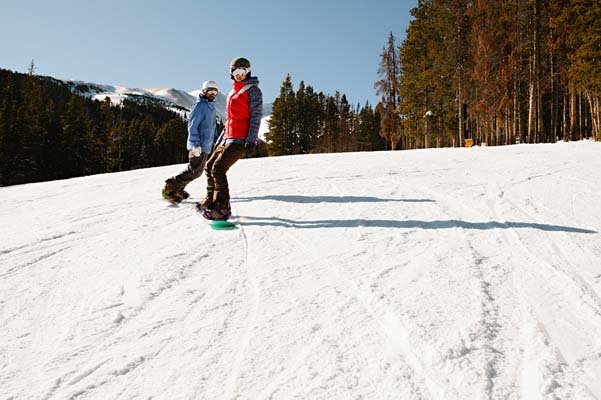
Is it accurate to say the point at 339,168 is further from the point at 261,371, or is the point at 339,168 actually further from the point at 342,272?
the point at 261,371

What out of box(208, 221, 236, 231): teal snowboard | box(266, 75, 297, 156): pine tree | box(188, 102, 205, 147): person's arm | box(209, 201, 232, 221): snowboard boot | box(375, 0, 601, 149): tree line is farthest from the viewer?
box(266, 75, 297, 156): pine tree

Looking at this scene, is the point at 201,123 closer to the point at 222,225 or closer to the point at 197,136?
the point at 197,136

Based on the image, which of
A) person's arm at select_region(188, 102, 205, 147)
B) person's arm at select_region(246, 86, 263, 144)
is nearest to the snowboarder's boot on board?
person's arm at select_region(246, 86, 263, 144)

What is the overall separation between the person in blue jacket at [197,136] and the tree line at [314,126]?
43991 mm

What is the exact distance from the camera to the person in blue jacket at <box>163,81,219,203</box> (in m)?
5.82

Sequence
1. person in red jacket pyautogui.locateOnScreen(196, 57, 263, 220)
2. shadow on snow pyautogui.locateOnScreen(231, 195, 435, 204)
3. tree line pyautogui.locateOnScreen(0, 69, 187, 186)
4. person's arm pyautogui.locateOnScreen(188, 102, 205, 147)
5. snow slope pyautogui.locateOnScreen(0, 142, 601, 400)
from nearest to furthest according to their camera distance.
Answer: snow slope pyautogui.locateOnScreen(0, 142, 601, 400)
person in red jacket pyautogui.locateOnScreen(196, 57, 263, 220)
shadow on snow pyautogui.locateOnScreen(231, 195, 435, 204)
person's arm pyautogui.locateOnScreen(188, 102, 205, 147)
tree line pyautogui.locateOnScreen(0, 69, 187, 186)

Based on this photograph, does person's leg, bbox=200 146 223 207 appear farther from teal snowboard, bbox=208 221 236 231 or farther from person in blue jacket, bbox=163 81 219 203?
person in blue jacket, bbox=163 81 219 203

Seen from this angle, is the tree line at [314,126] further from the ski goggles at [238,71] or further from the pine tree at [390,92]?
the ski goggles at [238,71]

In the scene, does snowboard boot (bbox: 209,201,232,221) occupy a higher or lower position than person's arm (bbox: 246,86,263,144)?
lower

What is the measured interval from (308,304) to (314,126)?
5431cm

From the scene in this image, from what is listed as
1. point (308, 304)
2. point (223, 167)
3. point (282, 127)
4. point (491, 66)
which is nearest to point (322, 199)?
point (223, 167)

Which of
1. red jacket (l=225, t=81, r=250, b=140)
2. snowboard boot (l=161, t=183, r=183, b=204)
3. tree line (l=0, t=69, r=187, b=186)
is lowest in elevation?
snowboard boot (l=161, t=183, r=183, b=204)

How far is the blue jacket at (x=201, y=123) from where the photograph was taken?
582 centimetres

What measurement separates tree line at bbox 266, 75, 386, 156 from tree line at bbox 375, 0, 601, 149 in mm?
18641
